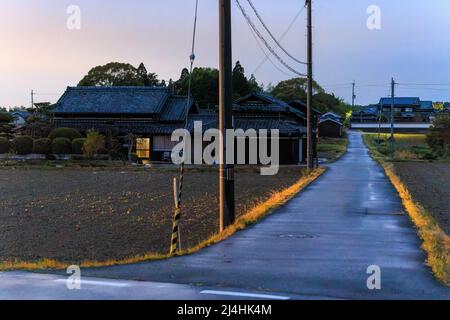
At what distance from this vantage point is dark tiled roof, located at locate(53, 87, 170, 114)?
4778cm

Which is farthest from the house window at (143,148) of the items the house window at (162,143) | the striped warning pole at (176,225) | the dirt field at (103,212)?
the striped warning pole at (176,225)

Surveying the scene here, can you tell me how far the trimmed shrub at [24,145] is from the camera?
1831 inches

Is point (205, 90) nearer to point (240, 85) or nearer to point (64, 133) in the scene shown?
point (240, 85)

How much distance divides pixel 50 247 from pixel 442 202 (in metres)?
13.5

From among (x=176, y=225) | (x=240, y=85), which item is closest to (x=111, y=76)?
(x=240, y=85)

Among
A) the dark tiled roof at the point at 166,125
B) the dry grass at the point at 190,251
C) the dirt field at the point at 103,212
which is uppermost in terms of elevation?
the dark tiled roof at the point at 166,125

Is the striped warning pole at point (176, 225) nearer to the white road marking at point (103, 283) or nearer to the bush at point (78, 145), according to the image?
the white road marking at point (103, 283)

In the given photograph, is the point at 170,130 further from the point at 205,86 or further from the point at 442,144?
the point at 442,144

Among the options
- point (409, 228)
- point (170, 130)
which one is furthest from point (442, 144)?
point (409, 228)

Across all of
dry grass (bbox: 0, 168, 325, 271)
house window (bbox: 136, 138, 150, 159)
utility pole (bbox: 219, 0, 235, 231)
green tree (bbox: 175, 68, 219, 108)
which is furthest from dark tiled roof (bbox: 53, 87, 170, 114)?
utility pole (bbox: 219, 0, 235, 231)

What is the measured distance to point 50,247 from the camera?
40.3 ft

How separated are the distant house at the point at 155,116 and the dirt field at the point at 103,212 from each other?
361 inches

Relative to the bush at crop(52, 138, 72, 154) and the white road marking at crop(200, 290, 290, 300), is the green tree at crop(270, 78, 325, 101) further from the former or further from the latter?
the white road marking at crop(200, 290, 290, 300)

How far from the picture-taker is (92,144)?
42.7 m
